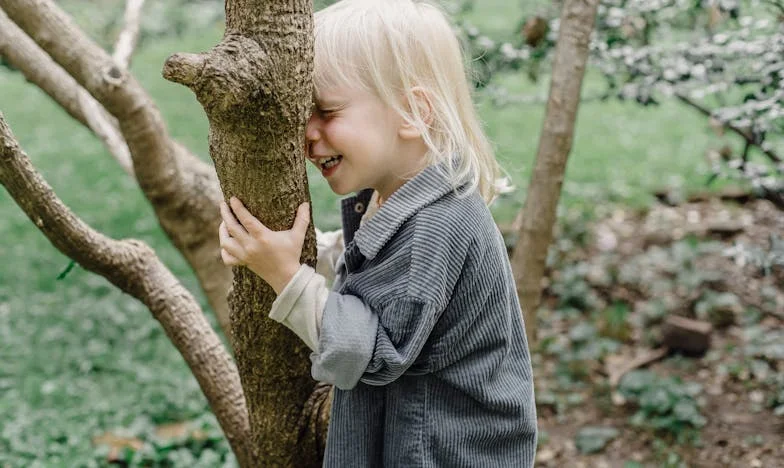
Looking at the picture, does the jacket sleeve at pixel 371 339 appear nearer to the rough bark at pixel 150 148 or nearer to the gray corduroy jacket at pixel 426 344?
the gray corduroy jacket at pixel 426 344

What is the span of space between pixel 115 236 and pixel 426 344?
16.0 ft

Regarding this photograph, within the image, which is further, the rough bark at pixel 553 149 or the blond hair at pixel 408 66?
the rough bark at pixel 553 149

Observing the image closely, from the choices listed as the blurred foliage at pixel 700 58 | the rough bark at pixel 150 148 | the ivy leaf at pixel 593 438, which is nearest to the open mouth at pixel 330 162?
the rough bark at pixel 150 148

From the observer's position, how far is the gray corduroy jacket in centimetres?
134

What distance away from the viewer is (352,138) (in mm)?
1438

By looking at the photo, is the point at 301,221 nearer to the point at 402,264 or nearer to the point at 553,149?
the point at 402,264

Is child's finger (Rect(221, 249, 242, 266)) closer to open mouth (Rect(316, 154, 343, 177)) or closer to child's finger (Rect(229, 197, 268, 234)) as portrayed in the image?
child's finger (Rect(229, 197, 268, 234))

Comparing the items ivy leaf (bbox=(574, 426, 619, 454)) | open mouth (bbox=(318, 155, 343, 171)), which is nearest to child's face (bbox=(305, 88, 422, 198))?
open mouth (bbox=(318, 155, 343, 171))

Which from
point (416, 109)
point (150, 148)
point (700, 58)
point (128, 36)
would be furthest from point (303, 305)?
point (700, 58)

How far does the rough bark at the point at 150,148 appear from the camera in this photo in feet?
7.34

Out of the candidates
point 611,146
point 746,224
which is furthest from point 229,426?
point 611,146

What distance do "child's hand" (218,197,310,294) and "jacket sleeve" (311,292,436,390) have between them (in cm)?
10

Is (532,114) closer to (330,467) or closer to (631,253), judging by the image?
(631,253)

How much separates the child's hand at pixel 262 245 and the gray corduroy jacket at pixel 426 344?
101 millimetres
